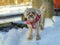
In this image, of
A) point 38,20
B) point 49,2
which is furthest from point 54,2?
point 38,20

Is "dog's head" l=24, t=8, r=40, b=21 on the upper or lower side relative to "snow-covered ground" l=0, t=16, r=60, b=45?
upper

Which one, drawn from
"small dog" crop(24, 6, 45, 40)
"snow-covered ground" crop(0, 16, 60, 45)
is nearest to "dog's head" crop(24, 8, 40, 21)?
"small dog" crop(24, 6, 45, 40)

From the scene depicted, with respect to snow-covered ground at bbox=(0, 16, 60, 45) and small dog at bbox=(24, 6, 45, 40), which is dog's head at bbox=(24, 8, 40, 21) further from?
snow-covered ground at bbox=(0, 16, 60, 45)

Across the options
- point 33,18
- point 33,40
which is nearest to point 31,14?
point 33,18

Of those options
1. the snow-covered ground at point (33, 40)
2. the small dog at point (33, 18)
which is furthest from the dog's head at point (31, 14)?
the snow-covered ground at point (33, 40)

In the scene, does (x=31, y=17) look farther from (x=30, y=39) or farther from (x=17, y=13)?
(x=17, y=13)

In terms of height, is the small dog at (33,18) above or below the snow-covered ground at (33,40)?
above

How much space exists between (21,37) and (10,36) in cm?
5

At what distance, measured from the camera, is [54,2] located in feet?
3.97

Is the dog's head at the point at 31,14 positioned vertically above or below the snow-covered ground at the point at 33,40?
above

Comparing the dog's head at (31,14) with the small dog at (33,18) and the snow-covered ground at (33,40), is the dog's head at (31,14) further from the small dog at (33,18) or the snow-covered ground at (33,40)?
the snow-covered ground at (33,40)

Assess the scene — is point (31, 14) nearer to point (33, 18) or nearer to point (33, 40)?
point (33, 18)

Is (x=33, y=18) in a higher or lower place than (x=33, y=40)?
higher

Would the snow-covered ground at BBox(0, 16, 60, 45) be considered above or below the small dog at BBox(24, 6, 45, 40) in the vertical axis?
below
